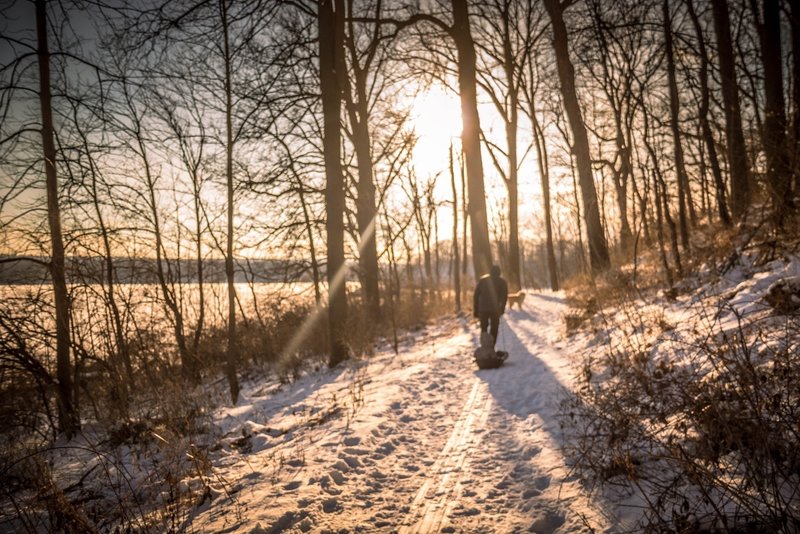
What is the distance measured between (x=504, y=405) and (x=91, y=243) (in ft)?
23.6

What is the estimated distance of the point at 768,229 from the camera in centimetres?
527

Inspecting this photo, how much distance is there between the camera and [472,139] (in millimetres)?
11094

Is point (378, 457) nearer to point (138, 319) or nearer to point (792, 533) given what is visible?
point (792, 533)

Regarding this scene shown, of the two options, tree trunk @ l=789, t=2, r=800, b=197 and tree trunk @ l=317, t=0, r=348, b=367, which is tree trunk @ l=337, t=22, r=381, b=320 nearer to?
tree trunk @ l=317, t=0, r=348, b=367

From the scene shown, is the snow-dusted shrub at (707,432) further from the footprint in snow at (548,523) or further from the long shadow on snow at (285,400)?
the long shadow on snow at (285,400)

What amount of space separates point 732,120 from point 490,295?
5.09 m

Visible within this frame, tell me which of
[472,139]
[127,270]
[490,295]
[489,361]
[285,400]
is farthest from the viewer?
[472,139]

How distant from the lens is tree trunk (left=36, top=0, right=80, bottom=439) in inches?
223

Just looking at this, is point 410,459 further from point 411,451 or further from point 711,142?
point 711,142

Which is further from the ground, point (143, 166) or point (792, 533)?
point (143, 166)

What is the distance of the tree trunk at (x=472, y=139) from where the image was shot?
10852 millimetres

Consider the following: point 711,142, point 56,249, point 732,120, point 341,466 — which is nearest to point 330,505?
point 341,466

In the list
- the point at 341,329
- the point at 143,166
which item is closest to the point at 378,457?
the point at 341,329

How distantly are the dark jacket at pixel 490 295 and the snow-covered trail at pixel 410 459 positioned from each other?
129 cm
